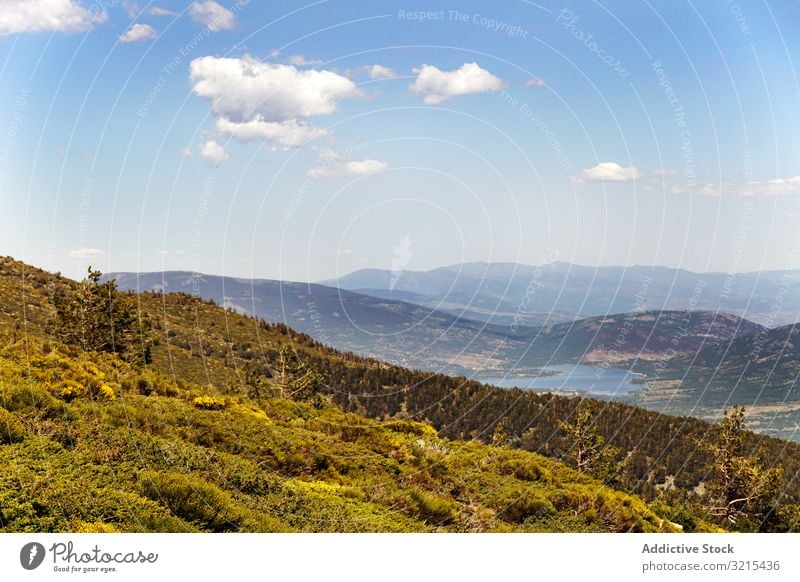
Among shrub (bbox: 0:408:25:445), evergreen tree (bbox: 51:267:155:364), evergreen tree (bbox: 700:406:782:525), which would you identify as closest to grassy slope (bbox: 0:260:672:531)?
shrub (bbox: 0:408:25:445)

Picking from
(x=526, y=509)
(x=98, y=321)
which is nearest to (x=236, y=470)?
(x=526, y=509)

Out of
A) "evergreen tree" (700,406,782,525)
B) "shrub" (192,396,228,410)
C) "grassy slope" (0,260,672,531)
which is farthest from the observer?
"evergreen tree" (700,406,782,525)

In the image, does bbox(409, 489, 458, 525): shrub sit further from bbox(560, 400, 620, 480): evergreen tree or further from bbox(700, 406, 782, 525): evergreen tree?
bbox(700, 406, 782, 525): evergreen tree

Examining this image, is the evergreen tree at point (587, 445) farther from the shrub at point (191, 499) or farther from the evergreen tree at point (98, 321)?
the evergreen tree at point (98, 321)

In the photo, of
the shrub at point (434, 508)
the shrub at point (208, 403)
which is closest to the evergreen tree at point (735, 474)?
the shrub at point (434, 508)

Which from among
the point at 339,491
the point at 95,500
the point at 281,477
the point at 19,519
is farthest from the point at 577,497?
the point at 19,519

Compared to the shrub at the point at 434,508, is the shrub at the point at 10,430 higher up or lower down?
higher up

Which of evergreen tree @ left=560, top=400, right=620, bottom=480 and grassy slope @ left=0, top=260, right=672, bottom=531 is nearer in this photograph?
grassy slope @ left=0, top=260, right=672, bottom=531

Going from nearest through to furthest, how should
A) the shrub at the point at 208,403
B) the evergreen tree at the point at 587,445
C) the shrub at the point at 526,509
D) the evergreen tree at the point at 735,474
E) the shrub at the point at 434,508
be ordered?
the shrub at the point at 434,508
the shrub at the point at 526,509
the shrub at the point at 208,403
the evergreen tree at the point at 735,474
the evergreen tree at the point at 587,445
